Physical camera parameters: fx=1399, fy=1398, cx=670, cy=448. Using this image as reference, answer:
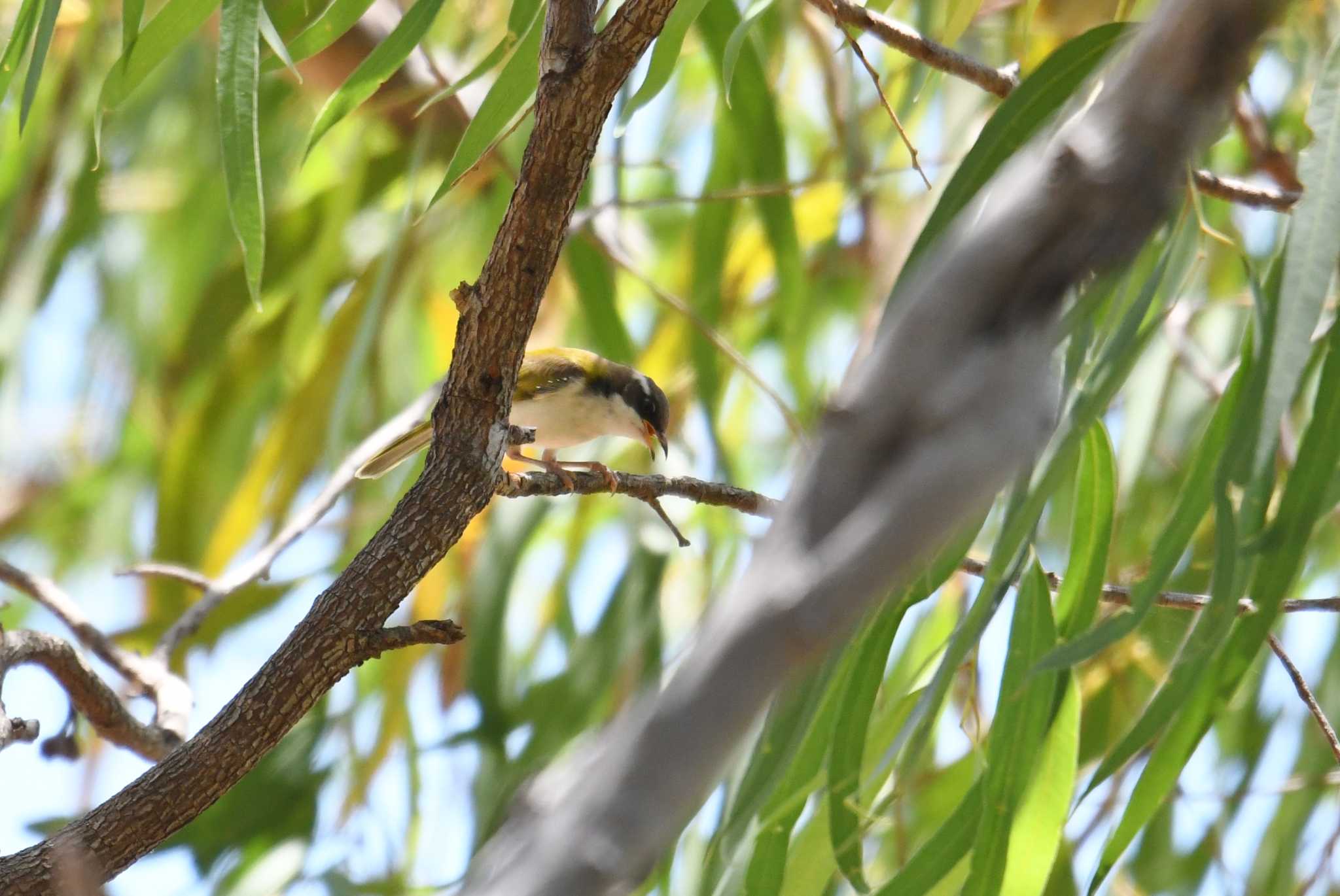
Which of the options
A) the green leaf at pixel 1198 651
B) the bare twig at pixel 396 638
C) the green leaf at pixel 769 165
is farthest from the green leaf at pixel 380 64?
the green leaf at pixel 1198 651

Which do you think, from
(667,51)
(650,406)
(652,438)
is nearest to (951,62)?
(667,51)

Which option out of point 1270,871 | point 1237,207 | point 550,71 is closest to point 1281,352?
point 550,71

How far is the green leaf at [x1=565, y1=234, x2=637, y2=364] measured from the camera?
11.6 feet

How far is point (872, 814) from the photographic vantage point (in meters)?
1.74

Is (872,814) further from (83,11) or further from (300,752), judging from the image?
(83,11)

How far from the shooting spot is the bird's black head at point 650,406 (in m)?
3.88

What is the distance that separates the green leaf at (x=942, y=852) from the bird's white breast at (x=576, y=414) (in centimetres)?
226

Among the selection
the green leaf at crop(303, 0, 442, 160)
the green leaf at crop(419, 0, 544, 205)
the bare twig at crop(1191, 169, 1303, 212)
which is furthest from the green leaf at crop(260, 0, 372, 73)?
Answer: the bare twig at crop(1191, 169, 1303, 212)

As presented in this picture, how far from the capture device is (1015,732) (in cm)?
193

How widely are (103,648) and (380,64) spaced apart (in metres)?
1.28

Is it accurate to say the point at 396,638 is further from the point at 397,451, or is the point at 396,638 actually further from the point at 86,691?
the point at 397,451

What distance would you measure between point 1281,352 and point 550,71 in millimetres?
833

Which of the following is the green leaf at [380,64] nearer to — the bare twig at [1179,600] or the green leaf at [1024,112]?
the green leaf at [1024,112]

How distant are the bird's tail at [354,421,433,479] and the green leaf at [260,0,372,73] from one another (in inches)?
46.0
